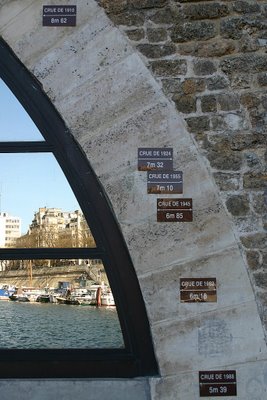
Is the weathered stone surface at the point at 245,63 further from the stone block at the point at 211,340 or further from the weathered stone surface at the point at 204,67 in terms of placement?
the stone block at the point at 211,340

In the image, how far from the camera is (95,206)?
3359 mm

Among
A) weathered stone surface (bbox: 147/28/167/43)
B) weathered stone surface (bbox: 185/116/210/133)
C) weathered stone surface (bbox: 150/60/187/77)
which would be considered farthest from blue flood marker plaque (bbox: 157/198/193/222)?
weathered stone surface (bbox: 147/28/167/43)

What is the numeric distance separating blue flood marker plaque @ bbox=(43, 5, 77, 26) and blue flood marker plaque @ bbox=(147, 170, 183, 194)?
4.06 feet

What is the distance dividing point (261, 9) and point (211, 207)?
1.48 m

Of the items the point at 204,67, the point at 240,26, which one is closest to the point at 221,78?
the point at 204,67

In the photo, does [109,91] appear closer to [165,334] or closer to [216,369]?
[165,334]

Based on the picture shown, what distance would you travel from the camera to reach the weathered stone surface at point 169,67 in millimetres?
3396

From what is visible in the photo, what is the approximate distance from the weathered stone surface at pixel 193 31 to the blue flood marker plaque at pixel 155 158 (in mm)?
807

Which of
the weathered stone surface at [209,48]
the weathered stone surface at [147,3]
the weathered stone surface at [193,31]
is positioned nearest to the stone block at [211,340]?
the weathered stone surface at [209,48]

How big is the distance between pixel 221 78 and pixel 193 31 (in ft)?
1.30

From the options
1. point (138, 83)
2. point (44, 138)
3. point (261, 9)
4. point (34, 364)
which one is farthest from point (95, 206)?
point (261, 9)

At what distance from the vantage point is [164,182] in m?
3.29

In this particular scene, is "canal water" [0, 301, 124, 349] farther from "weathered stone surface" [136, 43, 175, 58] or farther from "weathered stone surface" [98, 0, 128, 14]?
"weathered stone surface" [98, 0, 128, 14]

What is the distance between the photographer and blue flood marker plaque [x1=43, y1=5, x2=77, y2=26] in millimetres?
3473
